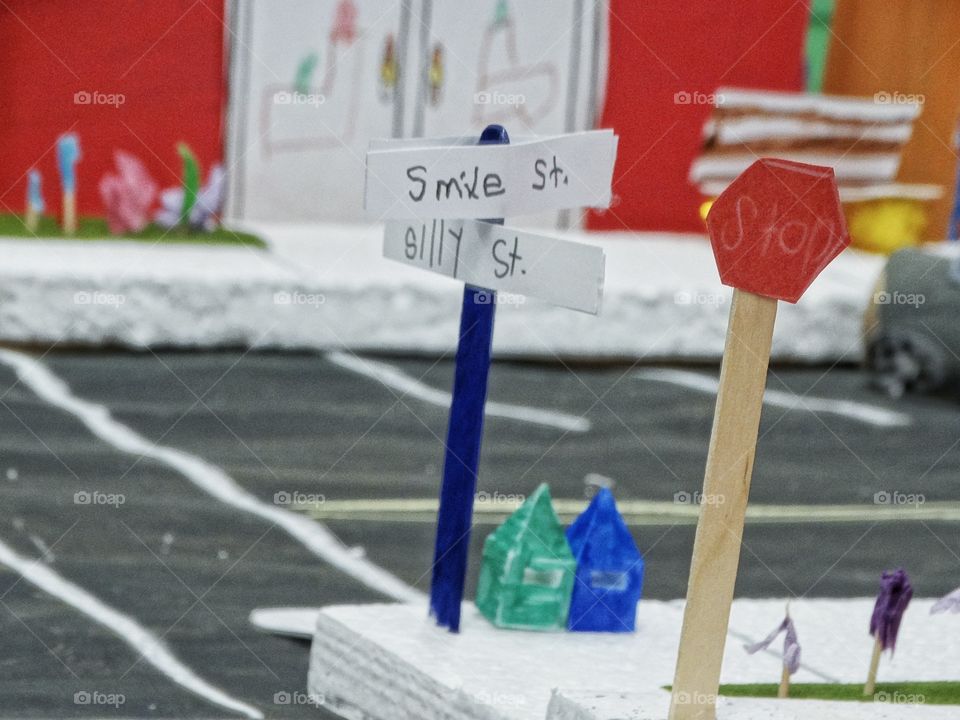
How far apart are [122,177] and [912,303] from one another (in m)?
5.00

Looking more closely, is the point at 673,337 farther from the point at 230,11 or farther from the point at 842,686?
the point at 842,686

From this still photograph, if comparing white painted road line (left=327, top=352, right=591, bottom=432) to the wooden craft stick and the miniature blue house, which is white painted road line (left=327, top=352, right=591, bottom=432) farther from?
the wooden craft stick

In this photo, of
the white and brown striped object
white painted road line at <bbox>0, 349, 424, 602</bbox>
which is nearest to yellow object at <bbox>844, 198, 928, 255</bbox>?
the white and brown striped object

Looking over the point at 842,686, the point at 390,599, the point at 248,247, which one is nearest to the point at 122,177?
the point at 248,247

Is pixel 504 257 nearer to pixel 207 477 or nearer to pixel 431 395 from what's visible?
pixel 207 477

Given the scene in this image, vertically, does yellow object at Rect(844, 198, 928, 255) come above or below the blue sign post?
above

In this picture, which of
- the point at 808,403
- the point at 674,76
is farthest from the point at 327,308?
the point at 674,76

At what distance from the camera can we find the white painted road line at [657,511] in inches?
272

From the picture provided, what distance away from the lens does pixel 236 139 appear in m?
12.2

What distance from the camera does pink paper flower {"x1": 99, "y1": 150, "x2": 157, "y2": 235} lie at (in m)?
11.0

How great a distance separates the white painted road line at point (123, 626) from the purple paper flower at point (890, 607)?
1601 mm

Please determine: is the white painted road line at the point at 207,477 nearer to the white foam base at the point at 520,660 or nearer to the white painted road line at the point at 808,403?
the white foam base at the point at 520,660

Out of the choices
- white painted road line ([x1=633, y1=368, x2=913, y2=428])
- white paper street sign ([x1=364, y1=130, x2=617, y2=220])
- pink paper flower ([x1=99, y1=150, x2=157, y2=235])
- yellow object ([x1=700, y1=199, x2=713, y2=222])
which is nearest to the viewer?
yellow object ([x1=700, y1=199, x2=713, y2=222])

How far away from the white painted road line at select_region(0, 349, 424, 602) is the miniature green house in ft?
3.93
